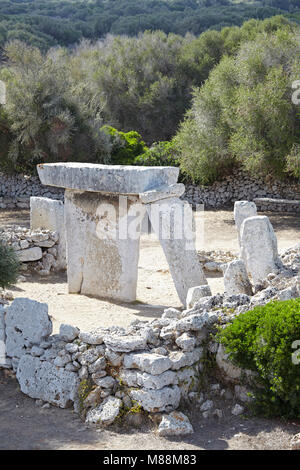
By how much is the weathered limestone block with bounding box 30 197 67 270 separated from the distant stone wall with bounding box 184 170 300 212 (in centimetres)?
818

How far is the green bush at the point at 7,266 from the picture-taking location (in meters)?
7.01

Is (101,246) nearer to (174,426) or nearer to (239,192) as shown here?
(174,426)

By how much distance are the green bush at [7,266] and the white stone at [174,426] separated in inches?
123

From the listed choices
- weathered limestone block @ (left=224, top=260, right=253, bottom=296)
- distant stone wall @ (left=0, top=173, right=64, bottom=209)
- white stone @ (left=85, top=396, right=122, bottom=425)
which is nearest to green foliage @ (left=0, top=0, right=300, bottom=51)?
distant stone wall @ (left=0, top=173, right=64, bottom=209)

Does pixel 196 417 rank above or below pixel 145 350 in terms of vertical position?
below

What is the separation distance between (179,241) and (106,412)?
4.01m

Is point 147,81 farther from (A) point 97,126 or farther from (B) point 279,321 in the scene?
(B) point 279,321

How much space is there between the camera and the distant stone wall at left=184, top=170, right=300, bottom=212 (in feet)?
58.3

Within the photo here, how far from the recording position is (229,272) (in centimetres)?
732

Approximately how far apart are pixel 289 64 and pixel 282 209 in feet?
13.8

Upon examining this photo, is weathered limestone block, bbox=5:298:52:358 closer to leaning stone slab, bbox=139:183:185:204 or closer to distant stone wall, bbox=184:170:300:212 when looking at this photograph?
leaning stone slab, bbox=139:183:185:204

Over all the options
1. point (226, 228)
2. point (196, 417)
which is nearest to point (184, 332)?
point (196, 417)

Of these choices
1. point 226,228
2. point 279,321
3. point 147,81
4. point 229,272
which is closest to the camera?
point 279,321

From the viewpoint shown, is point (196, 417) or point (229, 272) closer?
point (196, 417)
